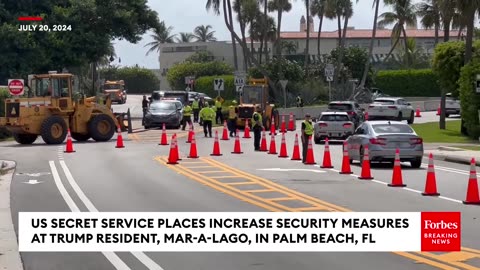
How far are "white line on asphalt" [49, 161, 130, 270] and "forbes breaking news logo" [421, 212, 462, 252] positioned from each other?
4195 millimetres

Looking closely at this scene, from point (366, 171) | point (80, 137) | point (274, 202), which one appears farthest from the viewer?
point (80, 137)

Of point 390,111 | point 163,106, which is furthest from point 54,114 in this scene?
point 390,111

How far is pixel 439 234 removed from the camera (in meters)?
13.9

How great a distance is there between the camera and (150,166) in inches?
1137

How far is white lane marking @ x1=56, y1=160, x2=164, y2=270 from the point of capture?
12.6 meters

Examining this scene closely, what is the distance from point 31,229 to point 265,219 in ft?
12.1

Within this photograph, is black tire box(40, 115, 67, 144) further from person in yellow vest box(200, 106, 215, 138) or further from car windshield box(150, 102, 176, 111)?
→ car windshield box(150, 102, 176, 111)

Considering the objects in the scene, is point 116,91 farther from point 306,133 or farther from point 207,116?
point 306,133

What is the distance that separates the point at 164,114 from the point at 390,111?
14407 mm

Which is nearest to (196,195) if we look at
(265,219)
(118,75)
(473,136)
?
(265,219)

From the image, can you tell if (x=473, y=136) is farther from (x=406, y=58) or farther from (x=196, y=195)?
(x=406, y=58)

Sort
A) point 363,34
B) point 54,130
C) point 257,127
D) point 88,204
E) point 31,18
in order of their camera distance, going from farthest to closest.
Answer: point 363,34
point 31,18
point 54,130
point 257,127
point 88,204

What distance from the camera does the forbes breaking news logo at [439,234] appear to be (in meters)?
13.3

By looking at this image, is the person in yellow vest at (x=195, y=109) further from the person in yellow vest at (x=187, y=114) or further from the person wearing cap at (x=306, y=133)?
the person wearing cap at (x=306, y=133)
